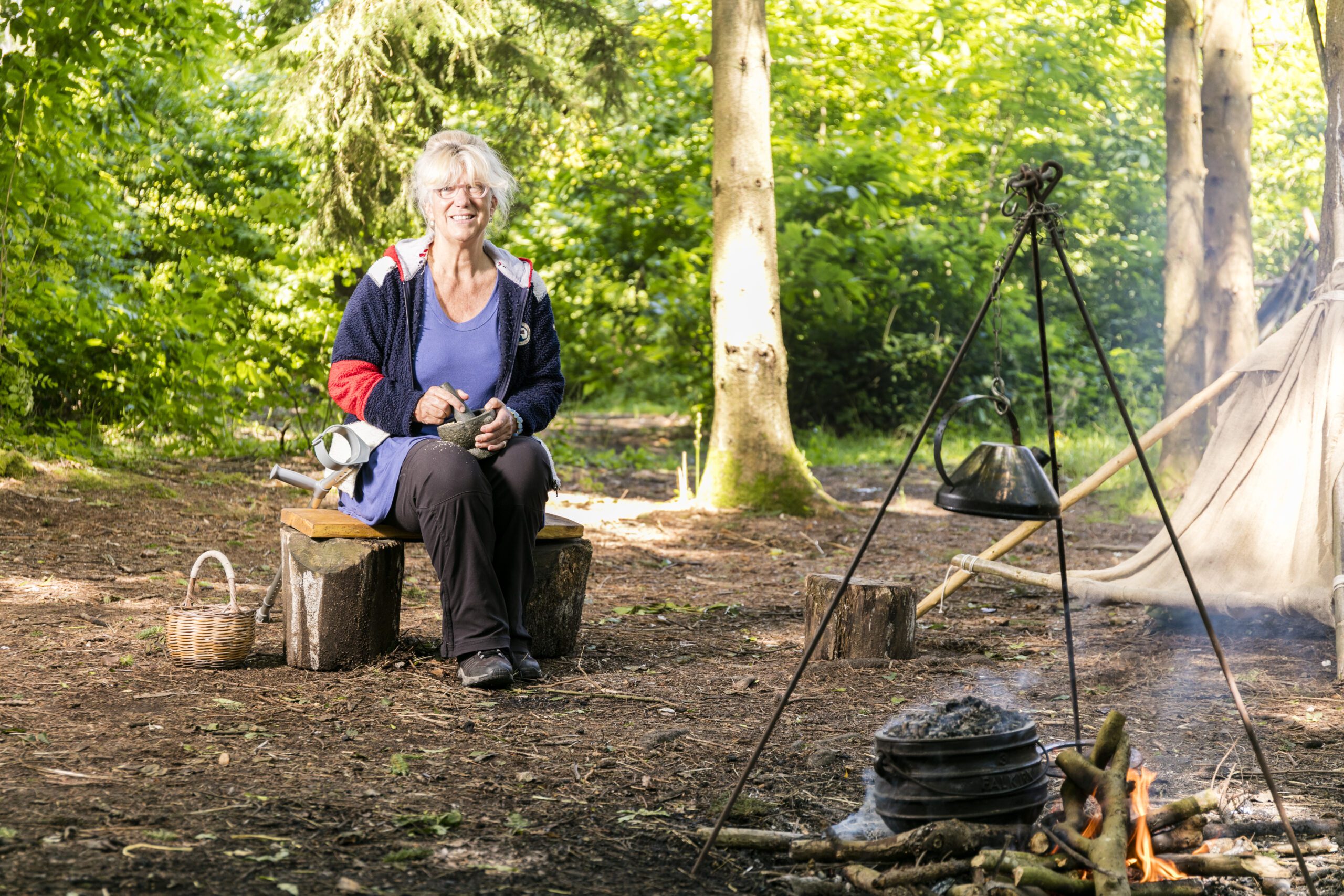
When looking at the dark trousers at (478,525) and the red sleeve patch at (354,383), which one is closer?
the dark trousers at (478,525)

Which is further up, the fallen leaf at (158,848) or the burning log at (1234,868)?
the burning log at (1234,868)

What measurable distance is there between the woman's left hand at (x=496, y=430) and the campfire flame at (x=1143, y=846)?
206cm

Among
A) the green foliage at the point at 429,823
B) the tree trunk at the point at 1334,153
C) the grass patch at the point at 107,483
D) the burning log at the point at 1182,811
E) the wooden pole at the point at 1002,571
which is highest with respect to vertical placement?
the tree trunk at the point at 1334,153

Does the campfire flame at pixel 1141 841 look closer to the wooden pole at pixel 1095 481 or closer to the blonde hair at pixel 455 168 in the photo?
the wooden pole at pixel 1095 481

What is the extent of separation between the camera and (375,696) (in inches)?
138

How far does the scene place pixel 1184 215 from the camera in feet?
29.2

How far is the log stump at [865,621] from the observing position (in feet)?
13.6

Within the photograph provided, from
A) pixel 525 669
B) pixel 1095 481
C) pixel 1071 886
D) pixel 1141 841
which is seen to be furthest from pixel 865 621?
pixel 1071 886

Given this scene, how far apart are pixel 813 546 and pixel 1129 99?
11.4 meters

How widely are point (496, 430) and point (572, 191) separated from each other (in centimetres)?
757

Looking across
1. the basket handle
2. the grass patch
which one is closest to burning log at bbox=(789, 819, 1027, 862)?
the basket handle

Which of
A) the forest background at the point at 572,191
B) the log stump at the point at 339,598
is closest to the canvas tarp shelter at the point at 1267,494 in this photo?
the log stump at the point at 339,598

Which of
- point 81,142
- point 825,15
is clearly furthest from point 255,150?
point 825,15

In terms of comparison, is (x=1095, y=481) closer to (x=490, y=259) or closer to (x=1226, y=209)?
(x=490, y=259)
